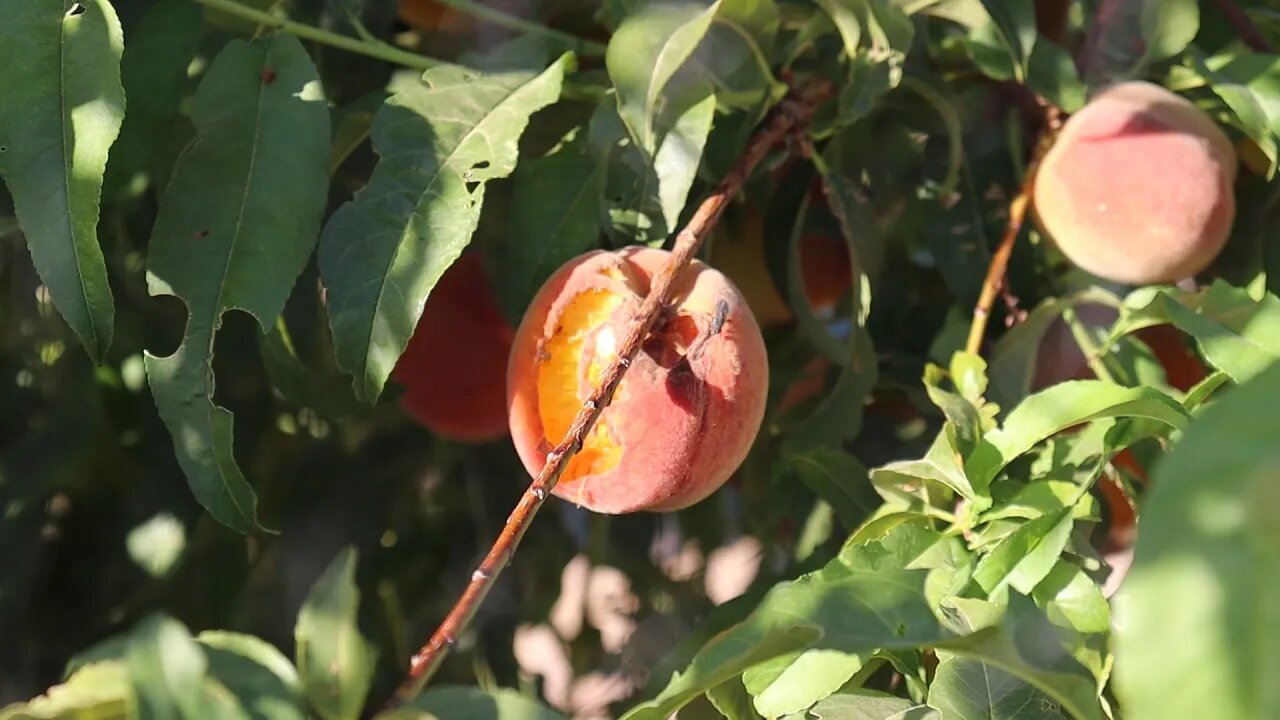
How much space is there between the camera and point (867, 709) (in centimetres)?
52

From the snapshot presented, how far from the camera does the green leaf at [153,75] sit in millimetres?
627

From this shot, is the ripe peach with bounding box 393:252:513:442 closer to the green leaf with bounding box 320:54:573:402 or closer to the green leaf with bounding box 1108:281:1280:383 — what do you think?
the green leaf with bounding box 320:54:573:402

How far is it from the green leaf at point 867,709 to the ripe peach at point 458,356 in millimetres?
380

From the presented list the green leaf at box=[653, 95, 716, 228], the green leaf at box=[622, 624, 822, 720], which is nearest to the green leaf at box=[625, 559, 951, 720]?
the green leaf at box=[622, 624, 822, 720]

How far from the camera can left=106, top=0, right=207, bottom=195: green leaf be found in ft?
2.06

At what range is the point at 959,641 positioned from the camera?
0.42m

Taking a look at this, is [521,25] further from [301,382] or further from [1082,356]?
[1082,356]

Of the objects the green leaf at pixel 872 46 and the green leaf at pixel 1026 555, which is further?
the green leaf at pixel 872 46

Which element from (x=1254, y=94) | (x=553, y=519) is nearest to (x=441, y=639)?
(x=1254, y=94)

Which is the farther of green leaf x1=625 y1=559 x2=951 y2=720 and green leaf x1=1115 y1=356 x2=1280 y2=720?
green leaf x1=625 y1=559 x2=951 y2=720

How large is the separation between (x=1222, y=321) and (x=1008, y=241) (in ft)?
0.51

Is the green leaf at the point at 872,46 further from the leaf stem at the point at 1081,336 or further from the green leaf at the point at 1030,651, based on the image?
the green leaf at the point at 1030,651

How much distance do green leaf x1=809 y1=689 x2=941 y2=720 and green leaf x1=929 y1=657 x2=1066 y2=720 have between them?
0.03m

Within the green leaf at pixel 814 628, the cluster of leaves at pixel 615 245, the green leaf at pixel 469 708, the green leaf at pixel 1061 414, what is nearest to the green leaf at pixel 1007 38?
the cluster of leaves at pixel 615 245
